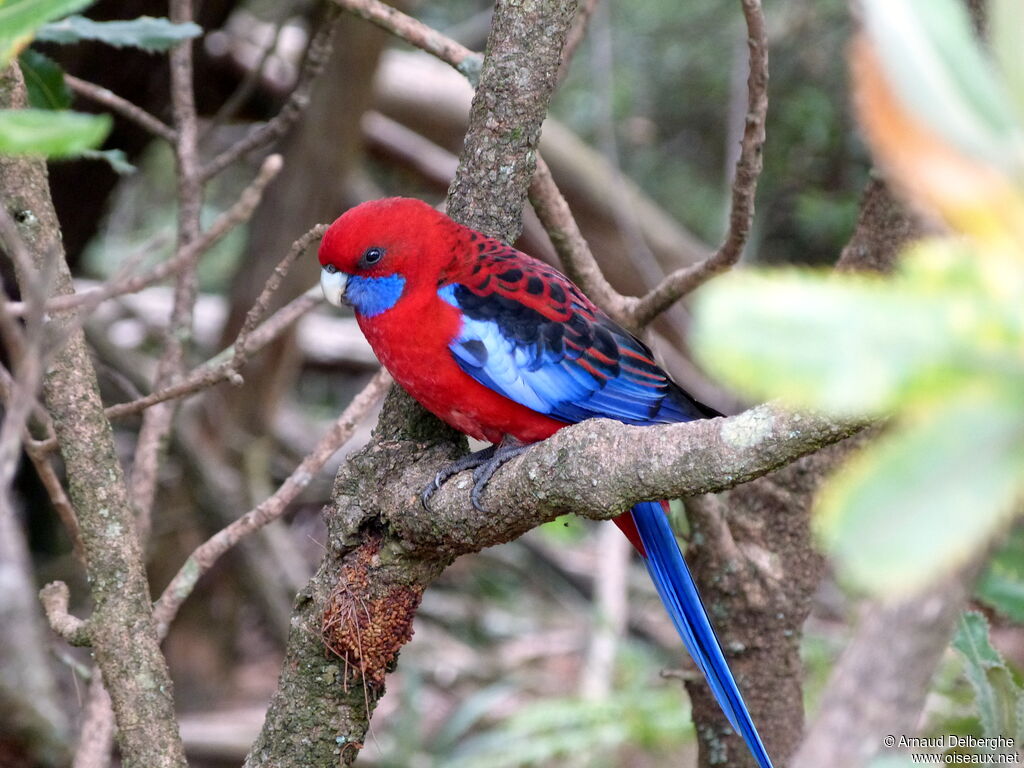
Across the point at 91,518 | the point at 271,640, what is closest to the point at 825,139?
the point at 271,640

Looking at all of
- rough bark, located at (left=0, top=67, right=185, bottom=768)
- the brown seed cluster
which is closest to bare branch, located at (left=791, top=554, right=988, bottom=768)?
the brown seed cluster

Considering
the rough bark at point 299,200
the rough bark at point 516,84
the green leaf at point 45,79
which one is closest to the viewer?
the rough bark at point 516,84

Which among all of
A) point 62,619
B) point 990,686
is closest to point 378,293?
point 62,619

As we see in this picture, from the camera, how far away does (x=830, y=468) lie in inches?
92.7

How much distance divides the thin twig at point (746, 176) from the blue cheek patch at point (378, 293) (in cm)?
59

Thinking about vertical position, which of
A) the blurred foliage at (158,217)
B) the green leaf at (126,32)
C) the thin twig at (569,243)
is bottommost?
the blurred foliage at (158,217)

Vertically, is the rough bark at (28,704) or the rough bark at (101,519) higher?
the rough bark at (101,519)

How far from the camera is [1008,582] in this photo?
7.38 feet

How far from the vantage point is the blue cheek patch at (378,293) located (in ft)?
7.65

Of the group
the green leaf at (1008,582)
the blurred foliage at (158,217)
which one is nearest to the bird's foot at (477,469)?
the green leaf at (1008,582)

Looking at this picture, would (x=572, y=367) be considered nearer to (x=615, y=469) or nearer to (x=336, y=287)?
(x=336, y=287)

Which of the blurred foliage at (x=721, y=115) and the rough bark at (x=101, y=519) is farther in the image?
the blurred foliage at (x=721, y=115)

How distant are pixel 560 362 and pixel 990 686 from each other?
1.06 m

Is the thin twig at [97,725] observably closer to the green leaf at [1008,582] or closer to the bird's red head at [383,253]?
the bird's red head at [383,253]
